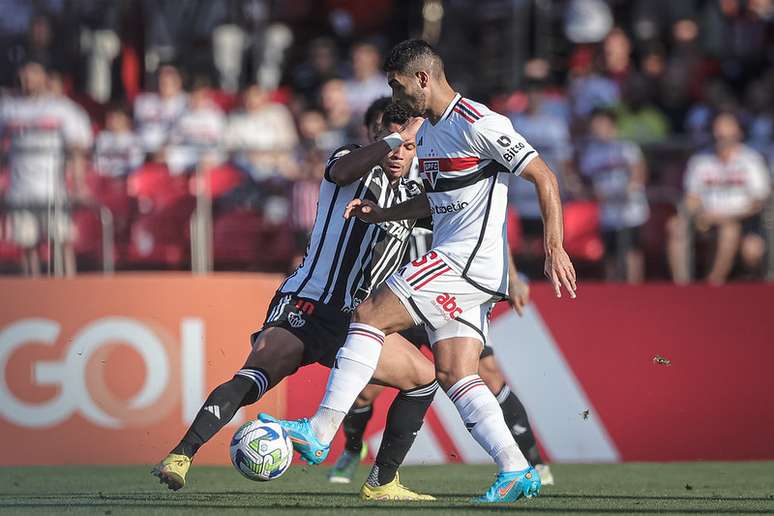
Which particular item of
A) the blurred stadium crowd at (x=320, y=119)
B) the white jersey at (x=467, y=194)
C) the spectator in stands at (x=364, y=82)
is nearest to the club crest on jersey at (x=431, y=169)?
the white jersey at (x=467, y=194)

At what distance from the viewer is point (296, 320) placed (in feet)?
22.8

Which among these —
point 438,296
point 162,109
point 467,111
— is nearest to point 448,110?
point 467,111

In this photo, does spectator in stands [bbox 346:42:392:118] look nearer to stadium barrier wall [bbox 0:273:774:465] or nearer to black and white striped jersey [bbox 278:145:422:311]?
stadium barrier wall [bbox 0:273:774:465]

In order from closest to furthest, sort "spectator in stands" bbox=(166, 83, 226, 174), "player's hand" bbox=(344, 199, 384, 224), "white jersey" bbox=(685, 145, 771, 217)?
"player's hand" bbox=(344, 199, 384, 224) < "white jersey" bbox=(685, 145, 771, 217) < "spectator in stands" bbox=(166, 83, 226, 174)

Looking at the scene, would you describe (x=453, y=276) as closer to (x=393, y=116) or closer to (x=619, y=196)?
(x=393, y=116)

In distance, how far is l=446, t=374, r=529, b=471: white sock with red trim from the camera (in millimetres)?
6398

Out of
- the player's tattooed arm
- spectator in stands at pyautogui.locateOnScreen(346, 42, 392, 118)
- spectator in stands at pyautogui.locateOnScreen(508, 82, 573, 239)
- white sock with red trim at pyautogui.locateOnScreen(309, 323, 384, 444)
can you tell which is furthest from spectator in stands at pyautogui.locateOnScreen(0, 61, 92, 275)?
white sock with red trim at pyautogui.locateOnScreen(309, 323, 384, 444)

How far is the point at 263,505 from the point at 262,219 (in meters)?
5.63

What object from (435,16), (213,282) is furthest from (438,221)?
(435,16)

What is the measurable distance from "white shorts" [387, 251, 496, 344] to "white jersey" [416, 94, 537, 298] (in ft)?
0.17

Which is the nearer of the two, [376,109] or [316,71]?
[376,109]

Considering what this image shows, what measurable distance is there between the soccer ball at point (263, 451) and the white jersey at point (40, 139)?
18.8 ft

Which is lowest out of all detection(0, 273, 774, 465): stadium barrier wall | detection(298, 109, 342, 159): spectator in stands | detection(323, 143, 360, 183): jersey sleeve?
detection(0, 273, 774, 465): stadium barrier wall

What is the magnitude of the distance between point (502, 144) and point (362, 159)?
783 millimetres
